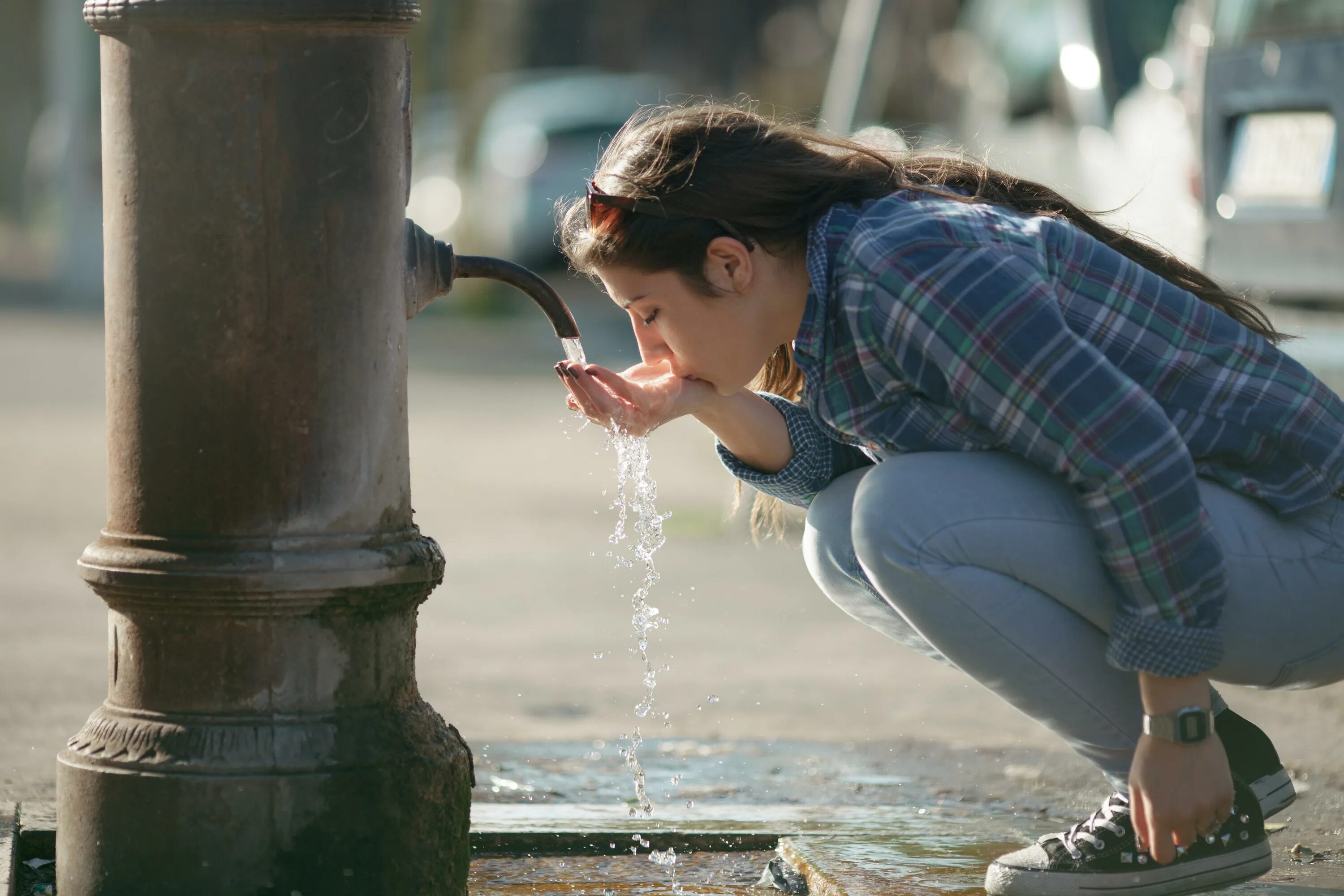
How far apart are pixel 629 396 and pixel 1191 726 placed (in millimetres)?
826

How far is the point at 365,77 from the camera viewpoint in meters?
2.29

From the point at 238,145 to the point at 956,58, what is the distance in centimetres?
1830

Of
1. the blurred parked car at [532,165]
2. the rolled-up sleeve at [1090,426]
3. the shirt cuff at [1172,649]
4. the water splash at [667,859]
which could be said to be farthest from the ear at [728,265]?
the blurred parked car at [532,165]

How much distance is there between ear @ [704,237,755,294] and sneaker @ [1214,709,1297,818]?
834mm

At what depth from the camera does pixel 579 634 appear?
15.6 ft

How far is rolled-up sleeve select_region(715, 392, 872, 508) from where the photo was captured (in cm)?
278

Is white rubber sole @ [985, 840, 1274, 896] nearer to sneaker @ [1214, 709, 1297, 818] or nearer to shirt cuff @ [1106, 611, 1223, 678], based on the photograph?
sneaker @ [1214, 709, 1297, 818]

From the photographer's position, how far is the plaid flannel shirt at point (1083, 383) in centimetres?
216

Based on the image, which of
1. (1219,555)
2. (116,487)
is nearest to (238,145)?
(116,487)

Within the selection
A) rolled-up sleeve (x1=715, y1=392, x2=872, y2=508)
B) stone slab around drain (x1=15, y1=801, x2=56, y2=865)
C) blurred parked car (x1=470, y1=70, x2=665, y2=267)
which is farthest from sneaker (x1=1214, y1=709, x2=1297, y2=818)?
blurred parked car (x1=470, y1=70, x2=665, y2=267)

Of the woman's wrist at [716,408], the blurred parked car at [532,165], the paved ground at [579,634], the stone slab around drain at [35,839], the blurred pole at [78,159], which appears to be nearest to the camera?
the woman's wrist at [716,408]

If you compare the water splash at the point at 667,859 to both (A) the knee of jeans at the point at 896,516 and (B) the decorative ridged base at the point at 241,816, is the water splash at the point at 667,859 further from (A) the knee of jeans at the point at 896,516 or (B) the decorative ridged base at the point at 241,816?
(A) the knee of jeans at the point at 896,516

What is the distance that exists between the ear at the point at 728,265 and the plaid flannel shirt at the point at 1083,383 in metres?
0.10

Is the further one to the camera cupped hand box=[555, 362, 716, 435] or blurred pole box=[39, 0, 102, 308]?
blurred pole box=[39, 0, 102, 308]
